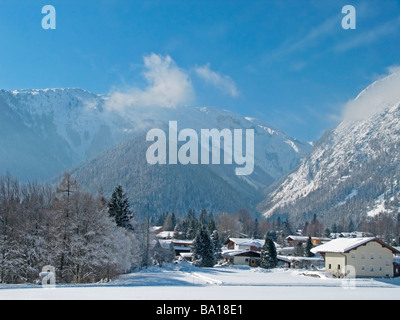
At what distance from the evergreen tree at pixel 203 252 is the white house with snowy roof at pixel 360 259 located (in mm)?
17573

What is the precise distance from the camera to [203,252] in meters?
66.4

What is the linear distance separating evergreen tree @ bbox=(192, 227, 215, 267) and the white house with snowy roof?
57.7 feet

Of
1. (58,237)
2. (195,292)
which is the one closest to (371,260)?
(58,237)

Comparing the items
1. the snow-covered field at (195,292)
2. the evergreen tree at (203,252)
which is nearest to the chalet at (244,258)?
the evergreen tree at (203,252)

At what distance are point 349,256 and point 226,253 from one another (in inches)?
1157

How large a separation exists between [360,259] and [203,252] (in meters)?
22.4

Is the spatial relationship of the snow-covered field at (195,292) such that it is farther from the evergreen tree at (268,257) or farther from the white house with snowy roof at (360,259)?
the evergreen tree at (268,257)

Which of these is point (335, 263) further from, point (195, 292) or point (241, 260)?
point (195, 292)

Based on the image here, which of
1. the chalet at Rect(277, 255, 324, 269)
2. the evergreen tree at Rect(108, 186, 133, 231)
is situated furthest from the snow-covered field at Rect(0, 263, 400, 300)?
the chalet at Rect(277, 255, 324, 269)

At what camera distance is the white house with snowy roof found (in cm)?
5172

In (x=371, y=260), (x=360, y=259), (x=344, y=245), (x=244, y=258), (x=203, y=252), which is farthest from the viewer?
(x=244, y=258)

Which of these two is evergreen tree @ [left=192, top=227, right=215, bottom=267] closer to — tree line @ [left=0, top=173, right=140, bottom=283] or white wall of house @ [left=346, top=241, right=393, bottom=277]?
white wall of house @ [left=346, top=241, right=393, bottom=277]

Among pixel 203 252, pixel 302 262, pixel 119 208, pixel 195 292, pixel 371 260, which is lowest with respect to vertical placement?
pixel 302 262
